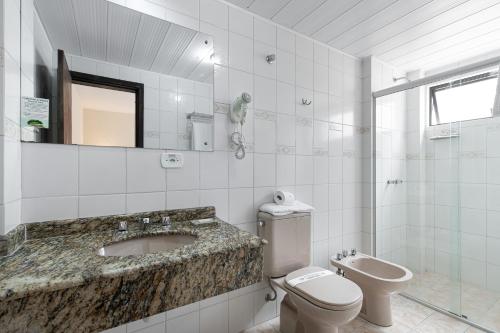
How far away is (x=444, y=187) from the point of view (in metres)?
2.00

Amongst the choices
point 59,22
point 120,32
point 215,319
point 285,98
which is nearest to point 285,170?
point 285,98

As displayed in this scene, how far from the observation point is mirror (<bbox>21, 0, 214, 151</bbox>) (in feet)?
3.54

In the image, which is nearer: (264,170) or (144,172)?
(144,172)

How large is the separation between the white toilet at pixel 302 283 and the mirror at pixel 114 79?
30.5 inches

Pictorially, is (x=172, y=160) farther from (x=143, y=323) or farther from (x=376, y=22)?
(x=376, y=22)

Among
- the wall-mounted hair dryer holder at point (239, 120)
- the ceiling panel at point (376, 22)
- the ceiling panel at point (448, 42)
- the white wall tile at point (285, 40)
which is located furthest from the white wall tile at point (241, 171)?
the ceiling panel at point (448, 42)

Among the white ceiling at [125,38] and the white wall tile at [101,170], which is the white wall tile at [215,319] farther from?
the white ceiling at [125,38]

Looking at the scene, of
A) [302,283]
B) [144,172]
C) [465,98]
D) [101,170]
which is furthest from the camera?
[465,98]

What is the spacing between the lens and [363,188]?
2359mm

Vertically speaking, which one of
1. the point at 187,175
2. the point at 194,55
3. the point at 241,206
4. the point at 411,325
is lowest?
the point at 411,325

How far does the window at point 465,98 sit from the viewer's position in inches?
70.2

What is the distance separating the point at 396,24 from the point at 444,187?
1.39 metres

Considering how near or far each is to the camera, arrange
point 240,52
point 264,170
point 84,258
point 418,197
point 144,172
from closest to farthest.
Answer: point 84,258 < point 144,172 < point 240,52 < point 264,170 < point 418,197

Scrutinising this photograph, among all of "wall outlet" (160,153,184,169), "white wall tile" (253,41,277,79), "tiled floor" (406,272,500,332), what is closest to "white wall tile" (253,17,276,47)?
"white wall tile" (253,41,277,79)
